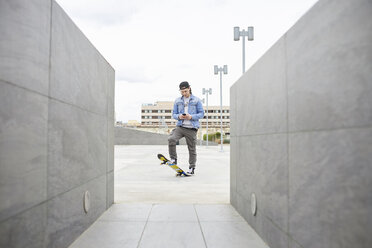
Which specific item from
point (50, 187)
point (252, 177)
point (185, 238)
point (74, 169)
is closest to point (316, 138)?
point (252, 177)

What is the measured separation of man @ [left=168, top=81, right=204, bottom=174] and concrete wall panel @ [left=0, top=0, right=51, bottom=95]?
15.1 ft

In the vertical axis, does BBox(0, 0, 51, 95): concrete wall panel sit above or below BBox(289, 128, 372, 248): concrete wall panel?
above

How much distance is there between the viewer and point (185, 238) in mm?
2670

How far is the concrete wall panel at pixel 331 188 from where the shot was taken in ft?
4.11

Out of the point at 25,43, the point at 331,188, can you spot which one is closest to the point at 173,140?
the point at 25,43

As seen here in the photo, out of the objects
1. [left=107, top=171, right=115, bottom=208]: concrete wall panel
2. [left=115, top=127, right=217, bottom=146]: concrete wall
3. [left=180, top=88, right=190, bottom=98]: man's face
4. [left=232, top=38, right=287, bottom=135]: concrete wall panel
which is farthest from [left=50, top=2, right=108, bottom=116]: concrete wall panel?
[left=115, top=127, right=217, bottom=146]: concrete wall

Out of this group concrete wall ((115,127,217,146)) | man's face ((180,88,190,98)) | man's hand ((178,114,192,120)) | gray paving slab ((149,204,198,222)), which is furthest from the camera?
concrete wall ((115,127,217,146))

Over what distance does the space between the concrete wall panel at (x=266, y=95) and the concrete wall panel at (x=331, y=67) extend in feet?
0.54

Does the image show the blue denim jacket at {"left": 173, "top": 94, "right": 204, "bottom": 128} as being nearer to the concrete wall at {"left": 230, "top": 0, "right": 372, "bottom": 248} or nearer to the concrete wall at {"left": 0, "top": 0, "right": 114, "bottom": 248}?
the concrete wall at {"left": 0, "top": 0, "right": 114, "bottom": 248}

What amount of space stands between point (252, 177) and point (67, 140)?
1880 mm

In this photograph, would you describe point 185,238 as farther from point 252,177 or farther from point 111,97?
point 111,97

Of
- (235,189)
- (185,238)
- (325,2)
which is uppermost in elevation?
(325,2)

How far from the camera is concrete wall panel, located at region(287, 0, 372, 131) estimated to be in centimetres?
125

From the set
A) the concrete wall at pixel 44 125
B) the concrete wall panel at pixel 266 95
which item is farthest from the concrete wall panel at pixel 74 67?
Answer: the concrete wall panel at pixel 266 95
